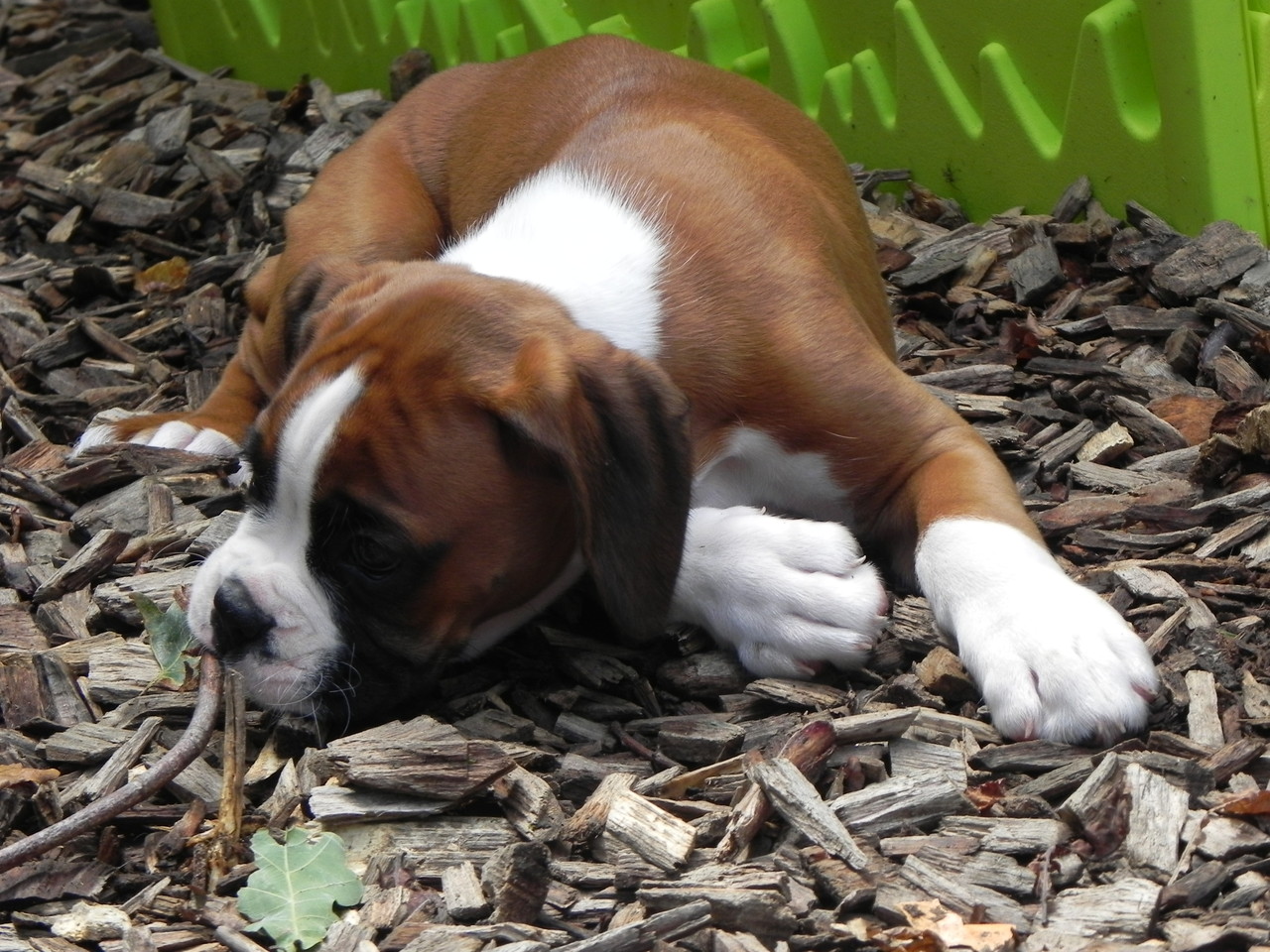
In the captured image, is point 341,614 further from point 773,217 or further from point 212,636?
point 773,217

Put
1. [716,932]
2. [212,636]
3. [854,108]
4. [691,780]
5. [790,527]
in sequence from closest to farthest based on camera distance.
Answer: [716,932]
[691,780]
[212,636]
[790,527]
[854,108]

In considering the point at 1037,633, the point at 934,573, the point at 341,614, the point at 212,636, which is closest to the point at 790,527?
the point at 934,573

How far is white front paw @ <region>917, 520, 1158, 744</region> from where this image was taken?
11.0 ft

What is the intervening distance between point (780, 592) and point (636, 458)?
0.60 meters

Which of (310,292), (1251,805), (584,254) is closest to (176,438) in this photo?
(310,292)

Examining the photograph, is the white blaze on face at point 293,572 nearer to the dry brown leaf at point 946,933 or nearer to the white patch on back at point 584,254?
the white patch on back at point 584,254

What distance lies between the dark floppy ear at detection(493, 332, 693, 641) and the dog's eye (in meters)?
0.39

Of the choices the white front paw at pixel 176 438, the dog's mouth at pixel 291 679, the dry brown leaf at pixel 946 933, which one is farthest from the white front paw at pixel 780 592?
the white front paw at pixel 176 438

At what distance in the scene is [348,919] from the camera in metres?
3.01

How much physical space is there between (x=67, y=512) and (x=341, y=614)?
1753 millimetres

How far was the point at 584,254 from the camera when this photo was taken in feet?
13.4

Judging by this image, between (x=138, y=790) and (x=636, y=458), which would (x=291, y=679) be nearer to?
(x=138, y=790)

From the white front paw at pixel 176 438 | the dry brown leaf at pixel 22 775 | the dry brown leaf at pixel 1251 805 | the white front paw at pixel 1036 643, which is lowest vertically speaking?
the dry brown leaf at pixel 1251 805

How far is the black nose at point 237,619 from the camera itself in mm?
3514
